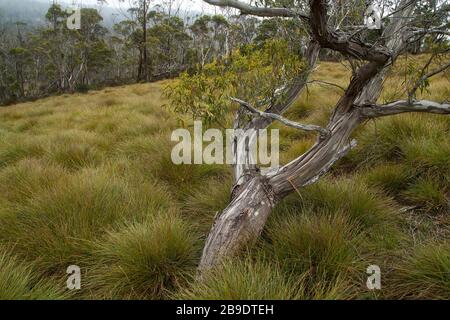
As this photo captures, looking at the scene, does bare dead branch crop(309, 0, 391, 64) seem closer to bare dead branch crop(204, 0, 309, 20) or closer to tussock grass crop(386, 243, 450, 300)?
bare dead branch crop(204, 0, 309, 20)

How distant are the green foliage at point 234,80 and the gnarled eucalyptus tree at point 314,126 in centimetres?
19

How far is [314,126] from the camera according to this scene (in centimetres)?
275

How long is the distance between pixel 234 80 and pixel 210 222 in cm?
145

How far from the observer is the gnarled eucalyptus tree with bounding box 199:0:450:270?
2.35m

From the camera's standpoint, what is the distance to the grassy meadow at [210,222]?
6.75 ft

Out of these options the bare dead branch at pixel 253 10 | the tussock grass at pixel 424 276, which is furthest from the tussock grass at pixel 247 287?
the bare dead branch at pixel 253 10

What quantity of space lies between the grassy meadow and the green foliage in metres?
0.96

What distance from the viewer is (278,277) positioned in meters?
1.94

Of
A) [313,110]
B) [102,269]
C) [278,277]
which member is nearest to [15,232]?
[102,269]

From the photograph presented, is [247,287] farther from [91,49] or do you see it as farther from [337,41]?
[91,49]

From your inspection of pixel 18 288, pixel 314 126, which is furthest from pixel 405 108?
pixel 18 288

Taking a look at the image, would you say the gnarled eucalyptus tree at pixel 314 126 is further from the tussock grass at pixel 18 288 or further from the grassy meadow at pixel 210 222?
the tussock grass at pixel 18 288

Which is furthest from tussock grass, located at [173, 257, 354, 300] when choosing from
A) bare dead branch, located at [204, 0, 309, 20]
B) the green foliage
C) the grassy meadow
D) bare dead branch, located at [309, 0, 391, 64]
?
bare dead branch, located at [204, 0, 309, 20]
